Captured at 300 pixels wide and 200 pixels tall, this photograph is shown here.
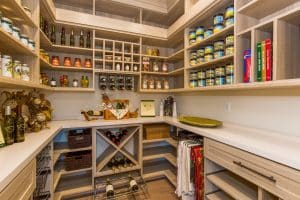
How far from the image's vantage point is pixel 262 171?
93cm

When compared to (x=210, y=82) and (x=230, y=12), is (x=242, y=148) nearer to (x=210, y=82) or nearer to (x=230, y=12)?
(x=210, y=82)

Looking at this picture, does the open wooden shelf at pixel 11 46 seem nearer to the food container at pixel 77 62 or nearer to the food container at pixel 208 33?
the food container at pixel 77 62

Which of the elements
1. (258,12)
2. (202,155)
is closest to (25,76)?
(202,155)

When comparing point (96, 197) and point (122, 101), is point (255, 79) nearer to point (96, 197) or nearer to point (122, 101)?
point (122, 101)

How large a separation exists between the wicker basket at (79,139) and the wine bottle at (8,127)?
0.81 m

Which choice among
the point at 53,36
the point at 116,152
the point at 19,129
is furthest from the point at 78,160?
the point at 53,36

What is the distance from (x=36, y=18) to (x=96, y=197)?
1955mm

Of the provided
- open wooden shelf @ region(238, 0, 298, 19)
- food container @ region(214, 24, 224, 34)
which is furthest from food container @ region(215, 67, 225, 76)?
open wooden shelf @ region(238, 0, 298, 19)

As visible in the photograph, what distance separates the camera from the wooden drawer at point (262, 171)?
0.79 meters

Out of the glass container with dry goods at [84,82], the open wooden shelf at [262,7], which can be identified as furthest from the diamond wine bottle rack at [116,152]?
the open wooden shelf at [262,7]

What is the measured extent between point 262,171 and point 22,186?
1280mm

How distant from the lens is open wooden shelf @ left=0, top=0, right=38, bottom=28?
42.7 inches

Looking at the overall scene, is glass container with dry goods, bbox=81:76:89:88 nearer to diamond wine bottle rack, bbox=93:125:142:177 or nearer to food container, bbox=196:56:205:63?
diamond wine bottle rack, bbox=93:125:142:177

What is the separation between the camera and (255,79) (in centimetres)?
124
